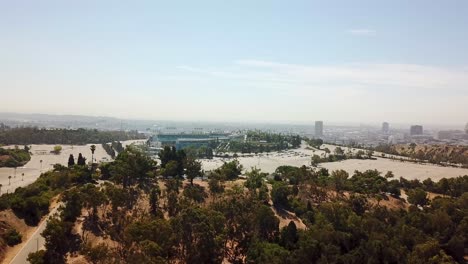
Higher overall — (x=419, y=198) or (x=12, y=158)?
(x=12, y=158)

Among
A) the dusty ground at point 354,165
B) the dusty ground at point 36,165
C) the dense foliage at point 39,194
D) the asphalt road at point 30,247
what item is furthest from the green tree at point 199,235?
the dusty ground at point 354,165

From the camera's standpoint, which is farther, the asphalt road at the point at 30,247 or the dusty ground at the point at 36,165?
the dusty ground at the point at 36,165

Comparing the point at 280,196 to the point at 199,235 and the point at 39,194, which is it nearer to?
the point at 199,235

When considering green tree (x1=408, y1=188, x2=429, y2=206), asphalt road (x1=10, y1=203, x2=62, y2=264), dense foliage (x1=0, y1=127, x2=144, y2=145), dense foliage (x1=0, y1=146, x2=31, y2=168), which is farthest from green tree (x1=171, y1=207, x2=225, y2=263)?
dense foliage (x1=0, y1=127, x2=144, y2=145)

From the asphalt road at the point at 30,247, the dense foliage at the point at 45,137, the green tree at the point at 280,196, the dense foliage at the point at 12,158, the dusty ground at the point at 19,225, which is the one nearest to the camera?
the asphalt road at the point at 30,247

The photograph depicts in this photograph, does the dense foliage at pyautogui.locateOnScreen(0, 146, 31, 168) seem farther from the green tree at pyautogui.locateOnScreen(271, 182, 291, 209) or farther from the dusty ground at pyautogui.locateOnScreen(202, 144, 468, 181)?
the green tree at pyautogui.locateOnScreen(271, 182, 291, 209)

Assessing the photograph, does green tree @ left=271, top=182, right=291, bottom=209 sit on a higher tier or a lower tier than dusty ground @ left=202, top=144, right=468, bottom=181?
higher

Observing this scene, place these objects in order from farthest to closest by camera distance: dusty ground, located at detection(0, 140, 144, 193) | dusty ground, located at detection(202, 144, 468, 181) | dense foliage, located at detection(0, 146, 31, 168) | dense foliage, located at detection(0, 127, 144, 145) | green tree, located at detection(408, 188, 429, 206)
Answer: dense foliage, located at detection(0, 127, 144, 145) → dense foliage, located at detection(0, 146, 31, 168) → dusty ground, located at detection(202, 144, 468, 181) → dusty ground, located at detection(0, 140, 144, 193) → green tree, located at detection(408, 188, 429, 206)

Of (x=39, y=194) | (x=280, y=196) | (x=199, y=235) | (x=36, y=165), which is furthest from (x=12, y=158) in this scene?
(x=199, y=235)

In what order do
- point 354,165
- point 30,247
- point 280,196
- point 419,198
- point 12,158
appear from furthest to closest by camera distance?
1. point 354,165
2. point 12,158
3. point 419,198
4. point 280,196
5. point 30,247

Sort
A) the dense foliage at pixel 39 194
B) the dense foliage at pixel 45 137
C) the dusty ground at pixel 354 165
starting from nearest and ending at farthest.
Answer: the dense foliage at pixel 39 194, the dusty ground at pixel 354 165, the dense foliage at pixel 45 137

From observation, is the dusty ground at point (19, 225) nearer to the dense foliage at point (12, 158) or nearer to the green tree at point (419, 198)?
the green tree at point (419, 198)

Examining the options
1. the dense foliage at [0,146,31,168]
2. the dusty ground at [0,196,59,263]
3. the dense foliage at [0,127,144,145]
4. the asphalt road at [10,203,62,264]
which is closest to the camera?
the asphalt road at [10,203,62,264]
